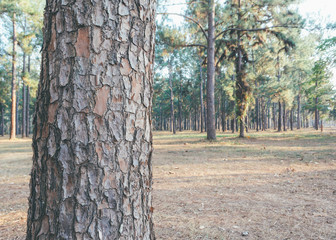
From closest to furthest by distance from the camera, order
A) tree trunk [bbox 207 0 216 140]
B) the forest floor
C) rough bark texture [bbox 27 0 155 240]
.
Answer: rough bark texture [bbox 27 0 155 240] < the forest floor < tree trunk [bbox 207 0 216 140]

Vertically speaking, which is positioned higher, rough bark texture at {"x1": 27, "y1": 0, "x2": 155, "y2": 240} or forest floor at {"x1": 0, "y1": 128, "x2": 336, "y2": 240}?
rough bark texture at {"x1": 27, "y1": 0, "x2": 155, "y2": 240}

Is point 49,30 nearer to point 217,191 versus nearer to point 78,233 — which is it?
point 78,233

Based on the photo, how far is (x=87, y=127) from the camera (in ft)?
3.53

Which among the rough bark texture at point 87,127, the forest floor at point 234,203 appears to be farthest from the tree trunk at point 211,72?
the rough bark texture at point 87,127

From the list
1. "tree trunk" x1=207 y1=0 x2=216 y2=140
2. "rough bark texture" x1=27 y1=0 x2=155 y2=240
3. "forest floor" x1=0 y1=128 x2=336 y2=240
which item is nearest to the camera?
"rough bark texture" x1=27 y1=0 x2=155 y2=240

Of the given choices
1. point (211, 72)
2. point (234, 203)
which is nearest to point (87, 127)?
point (234, 203)

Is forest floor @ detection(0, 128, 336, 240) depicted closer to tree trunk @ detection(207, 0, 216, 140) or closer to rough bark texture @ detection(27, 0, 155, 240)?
rough bark texture @ detection(27, 0, 155, 240)

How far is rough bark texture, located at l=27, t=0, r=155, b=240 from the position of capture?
1053 millimetres

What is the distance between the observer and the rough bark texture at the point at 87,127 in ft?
3.45

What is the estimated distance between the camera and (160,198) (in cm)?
336

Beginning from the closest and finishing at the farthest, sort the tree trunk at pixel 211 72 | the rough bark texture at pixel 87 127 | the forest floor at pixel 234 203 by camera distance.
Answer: the rough bark texture at pixel 87 127 < the forest floor at pixel 234 203 < the tree trunk at pixel 211 72

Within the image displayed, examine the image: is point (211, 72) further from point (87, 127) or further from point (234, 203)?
point (87, 127)

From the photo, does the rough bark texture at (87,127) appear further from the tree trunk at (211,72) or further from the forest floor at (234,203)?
the tree trunk at (211,72)

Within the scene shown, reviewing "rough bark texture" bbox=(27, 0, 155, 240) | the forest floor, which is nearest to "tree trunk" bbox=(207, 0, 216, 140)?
the forest floor
